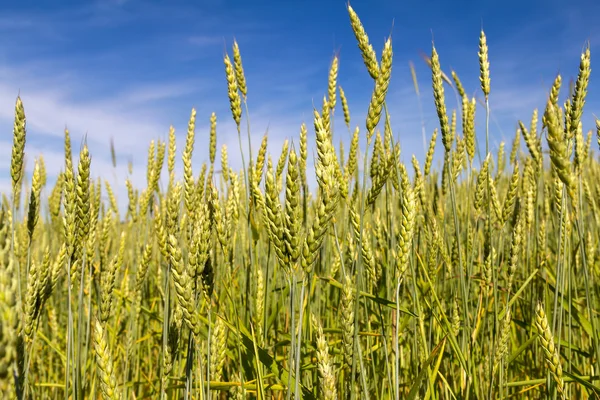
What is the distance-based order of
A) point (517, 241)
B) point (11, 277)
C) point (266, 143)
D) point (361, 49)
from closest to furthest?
point (11, 277)
point (361, 49)
point (517, 241)
point (266, 143)

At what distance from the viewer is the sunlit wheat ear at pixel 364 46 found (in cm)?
126

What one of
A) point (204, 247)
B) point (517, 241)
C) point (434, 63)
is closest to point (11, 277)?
point (204, 247)

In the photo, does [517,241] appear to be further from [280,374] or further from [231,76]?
[231,76]

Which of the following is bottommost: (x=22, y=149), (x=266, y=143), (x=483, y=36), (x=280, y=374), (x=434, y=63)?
(x=280, y=374)

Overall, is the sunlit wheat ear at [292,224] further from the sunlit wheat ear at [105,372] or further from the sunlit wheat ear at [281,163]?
the sunlit wheat ear at [281,163]

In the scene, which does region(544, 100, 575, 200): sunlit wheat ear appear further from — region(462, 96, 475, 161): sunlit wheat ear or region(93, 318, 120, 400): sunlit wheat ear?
region(93, 318, 120, 400): sunlit wheat ear

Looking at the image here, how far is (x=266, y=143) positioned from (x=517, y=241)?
41.7 inches

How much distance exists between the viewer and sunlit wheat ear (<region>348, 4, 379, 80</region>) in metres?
1.26

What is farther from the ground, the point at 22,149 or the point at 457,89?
the point at 457,89

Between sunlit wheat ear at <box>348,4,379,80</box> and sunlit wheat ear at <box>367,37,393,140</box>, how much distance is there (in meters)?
0.02

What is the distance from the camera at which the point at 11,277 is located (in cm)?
60

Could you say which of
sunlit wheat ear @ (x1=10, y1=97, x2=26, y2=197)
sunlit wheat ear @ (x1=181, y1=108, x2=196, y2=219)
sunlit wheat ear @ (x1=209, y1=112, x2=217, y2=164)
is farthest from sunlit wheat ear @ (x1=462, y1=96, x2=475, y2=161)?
sunlit wheat ear @ (x1=10, y1=97, x2=26, y2=197)

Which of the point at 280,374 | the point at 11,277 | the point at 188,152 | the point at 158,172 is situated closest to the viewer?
the point at 11,277

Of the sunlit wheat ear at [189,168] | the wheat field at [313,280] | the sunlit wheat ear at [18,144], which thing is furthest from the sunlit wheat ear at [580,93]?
the sunlit wheat ear at [18,144]
